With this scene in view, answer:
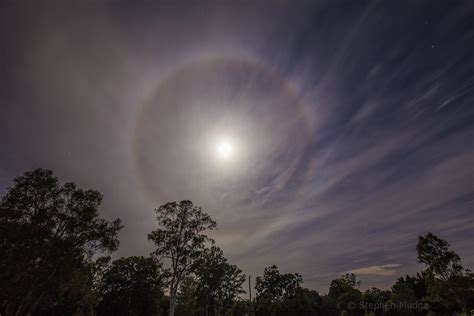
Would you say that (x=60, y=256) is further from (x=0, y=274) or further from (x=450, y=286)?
(x=450, y=286)

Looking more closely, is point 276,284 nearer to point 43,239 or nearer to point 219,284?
point 219,284

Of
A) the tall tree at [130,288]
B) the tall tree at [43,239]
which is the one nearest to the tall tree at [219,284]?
the tall tree at [130,288]

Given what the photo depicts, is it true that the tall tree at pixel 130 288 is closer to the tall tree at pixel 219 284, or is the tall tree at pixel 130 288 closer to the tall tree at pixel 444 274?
the tall tree at pixel 219 284

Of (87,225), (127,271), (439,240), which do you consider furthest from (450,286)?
(127,271)

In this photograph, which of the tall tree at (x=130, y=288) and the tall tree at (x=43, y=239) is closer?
the tall tree at (x=43, y=239)

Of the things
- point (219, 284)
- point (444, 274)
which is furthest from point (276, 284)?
point (444, 274)
